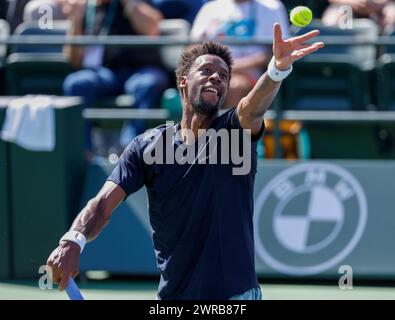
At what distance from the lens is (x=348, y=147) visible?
30.1 ft

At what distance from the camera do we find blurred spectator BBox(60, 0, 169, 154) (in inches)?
352

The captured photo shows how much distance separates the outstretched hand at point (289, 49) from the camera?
4.52 m

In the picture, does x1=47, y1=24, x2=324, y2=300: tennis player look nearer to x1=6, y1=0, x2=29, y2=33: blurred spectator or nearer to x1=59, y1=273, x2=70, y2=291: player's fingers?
x1=59, y1=273, x2=70, y2=291: player's fingers

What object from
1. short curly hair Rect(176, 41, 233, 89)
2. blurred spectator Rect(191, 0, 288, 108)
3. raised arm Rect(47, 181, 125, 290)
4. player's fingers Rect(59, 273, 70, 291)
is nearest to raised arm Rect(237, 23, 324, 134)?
Result: short curly hair Rect(176, 41, 233, 89)

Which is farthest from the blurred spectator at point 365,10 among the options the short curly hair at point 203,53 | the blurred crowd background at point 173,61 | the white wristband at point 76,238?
the white wristband at point 76,238

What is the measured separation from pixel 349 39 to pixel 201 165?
13.7 ft

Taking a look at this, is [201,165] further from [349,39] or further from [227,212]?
[349,39]

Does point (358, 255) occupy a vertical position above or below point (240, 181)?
below

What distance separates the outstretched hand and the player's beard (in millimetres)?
359

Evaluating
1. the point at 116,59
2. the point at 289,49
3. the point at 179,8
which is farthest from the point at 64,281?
the point at 179,8

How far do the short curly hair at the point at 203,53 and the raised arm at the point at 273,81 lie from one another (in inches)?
12.1

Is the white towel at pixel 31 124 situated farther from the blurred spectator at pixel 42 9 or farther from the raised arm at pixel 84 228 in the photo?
the raised arm at pixel 84 228
